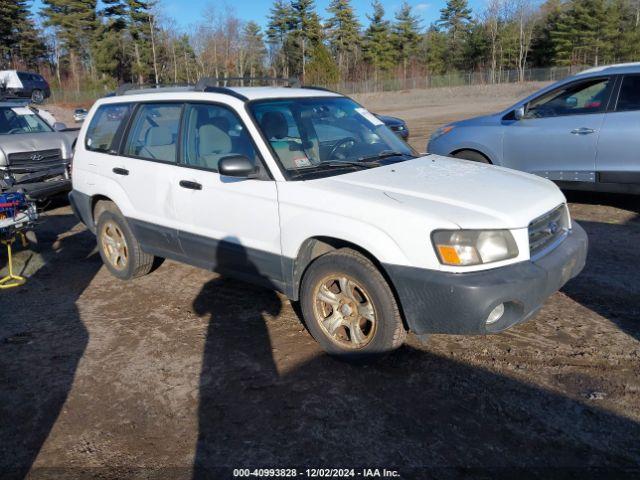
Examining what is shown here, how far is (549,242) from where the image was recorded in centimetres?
373

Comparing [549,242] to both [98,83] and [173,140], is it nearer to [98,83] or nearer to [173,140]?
[173,140]

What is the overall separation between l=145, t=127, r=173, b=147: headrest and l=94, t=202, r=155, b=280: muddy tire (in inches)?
33.5

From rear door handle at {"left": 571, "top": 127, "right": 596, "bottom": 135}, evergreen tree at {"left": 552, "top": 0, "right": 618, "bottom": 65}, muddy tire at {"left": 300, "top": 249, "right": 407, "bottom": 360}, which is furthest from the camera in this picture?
evergreen tree at {"left": 552, "top": 0, "right": 618, "bottom": 65}

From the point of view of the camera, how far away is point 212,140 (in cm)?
454

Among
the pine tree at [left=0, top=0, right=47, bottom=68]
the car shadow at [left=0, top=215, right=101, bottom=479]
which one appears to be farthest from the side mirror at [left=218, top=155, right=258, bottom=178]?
the pine tree at [left=0, top=0, right=47, bottom=68]

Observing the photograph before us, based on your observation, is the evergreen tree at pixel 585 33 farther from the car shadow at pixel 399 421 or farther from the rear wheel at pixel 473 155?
the car shadow at pixel 399 421

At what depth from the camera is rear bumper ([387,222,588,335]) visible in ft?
10.5

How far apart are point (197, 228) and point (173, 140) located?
0.83 m

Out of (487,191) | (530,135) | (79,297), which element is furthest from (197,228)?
(530,135)

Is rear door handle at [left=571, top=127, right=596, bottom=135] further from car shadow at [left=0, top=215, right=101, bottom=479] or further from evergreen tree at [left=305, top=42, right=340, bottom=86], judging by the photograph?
evergreen tree at [left=305, top=42, right=340, bottom=86]

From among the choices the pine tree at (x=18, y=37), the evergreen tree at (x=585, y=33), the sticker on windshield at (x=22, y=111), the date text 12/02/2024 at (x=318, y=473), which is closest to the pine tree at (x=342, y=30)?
the evergreen tree at (x=585, y=33)

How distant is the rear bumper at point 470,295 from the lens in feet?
10.5

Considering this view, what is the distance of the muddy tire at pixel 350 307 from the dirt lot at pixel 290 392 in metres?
0.17

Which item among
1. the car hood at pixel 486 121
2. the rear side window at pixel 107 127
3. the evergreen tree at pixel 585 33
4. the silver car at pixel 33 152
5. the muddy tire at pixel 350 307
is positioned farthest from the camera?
the evergreen tree at pixel 585 33
